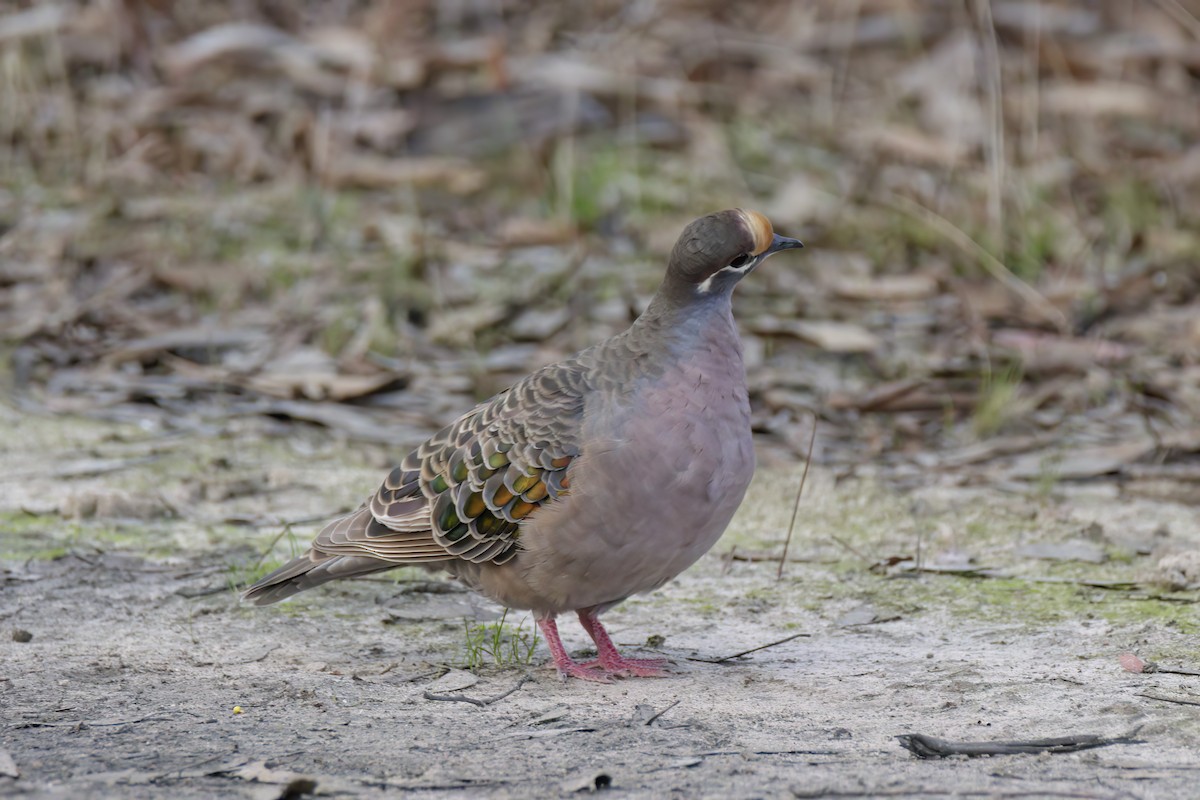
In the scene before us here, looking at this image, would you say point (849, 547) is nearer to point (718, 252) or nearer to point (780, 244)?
point (780, 244)

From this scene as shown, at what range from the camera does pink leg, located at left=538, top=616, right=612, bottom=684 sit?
3.82 m

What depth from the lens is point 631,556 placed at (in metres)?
3.64

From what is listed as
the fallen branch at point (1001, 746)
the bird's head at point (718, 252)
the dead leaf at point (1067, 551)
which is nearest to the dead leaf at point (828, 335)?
the dead leaf at point (1067, 551)

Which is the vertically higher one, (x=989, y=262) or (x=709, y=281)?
(x=709, y=281)

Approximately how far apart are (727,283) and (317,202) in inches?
169

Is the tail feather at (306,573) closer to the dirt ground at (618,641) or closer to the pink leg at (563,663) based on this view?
the dirt ground at (618,641)

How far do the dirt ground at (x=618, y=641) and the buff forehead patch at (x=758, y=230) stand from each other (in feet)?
3.46

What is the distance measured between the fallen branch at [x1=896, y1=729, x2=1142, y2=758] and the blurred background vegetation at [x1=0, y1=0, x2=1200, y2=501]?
221 centimetres

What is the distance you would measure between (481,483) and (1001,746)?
1463 millimetres

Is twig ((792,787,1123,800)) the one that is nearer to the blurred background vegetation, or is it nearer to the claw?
the claw

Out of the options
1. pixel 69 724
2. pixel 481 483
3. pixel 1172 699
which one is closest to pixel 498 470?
pixel 481 483

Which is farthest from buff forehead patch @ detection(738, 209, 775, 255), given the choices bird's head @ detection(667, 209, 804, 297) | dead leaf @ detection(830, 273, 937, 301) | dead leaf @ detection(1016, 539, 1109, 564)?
dead leaf @ detection(830, 273, 937, 301)

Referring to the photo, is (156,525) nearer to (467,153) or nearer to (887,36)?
(467,153)

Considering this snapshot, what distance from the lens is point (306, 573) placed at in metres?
4.03
